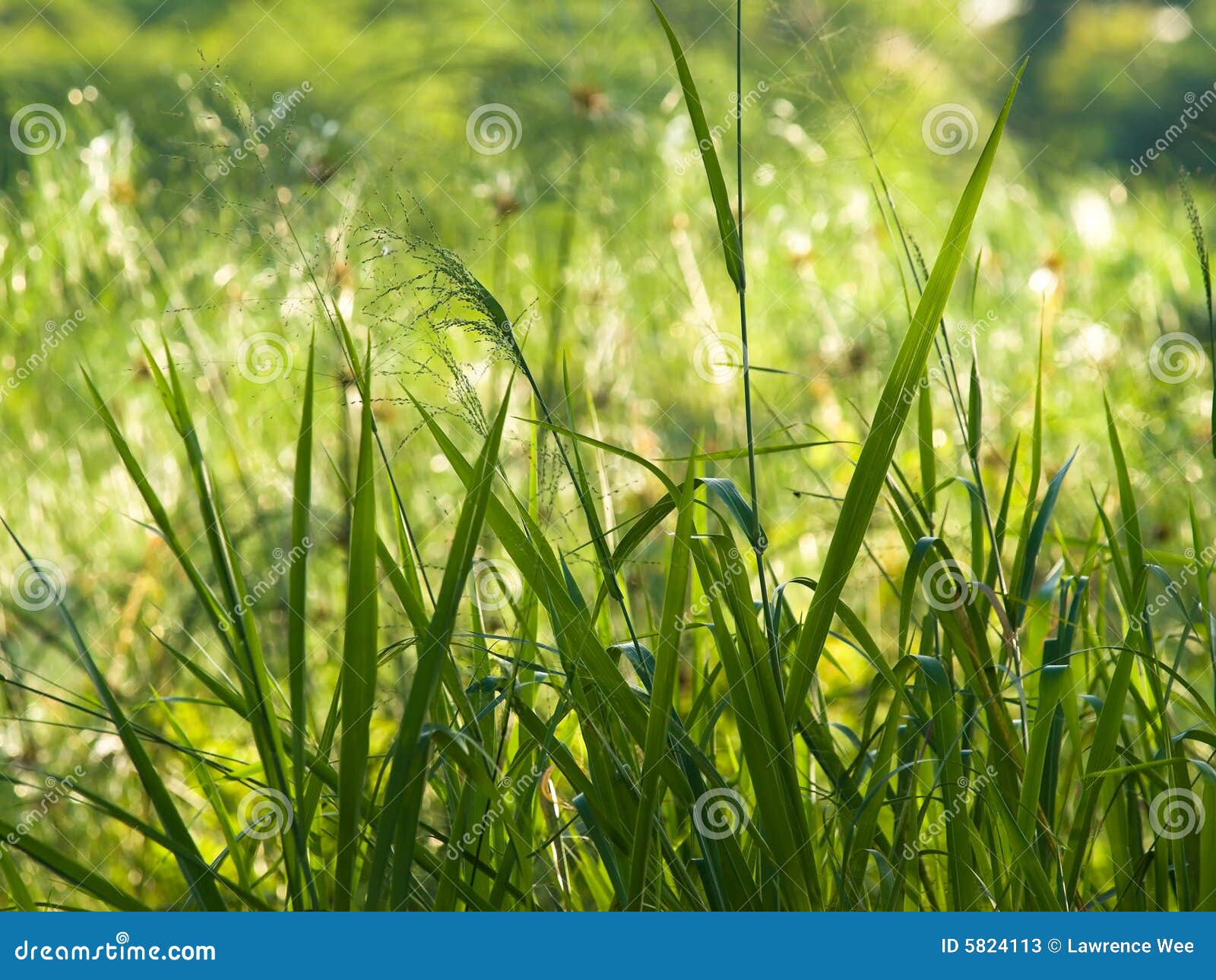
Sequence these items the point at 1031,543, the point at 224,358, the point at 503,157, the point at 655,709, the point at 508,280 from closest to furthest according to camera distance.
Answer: the point at 655,709 < the point at 1031,543 < the point at 224,358 < the point at 508,280 < the point at 503,157

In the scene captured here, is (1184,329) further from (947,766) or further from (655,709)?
(655,709)

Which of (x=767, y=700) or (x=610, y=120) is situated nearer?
(x=767, y=700)

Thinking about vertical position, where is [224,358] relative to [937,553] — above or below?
above

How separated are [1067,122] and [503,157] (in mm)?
1926

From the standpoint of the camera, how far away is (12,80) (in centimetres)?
146

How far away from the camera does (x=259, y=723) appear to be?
420 mm

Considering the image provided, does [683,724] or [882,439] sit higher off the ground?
[882,439]

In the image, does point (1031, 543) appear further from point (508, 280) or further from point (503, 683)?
point (508, 280)

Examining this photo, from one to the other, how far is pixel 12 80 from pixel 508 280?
82 centimetres

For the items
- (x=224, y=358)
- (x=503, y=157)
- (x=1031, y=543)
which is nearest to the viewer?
(x=1031, y=543)

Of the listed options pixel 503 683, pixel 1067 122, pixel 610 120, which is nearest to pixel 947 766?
pixel 503 683

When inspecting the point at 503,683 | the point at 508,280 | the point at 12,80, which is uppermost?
the point at 12,80

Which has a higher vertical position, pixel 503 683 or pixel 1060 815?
pixel 503 683


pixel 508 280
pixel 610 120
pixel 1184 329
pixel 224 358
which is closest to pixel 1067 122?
pixel 1184 329
